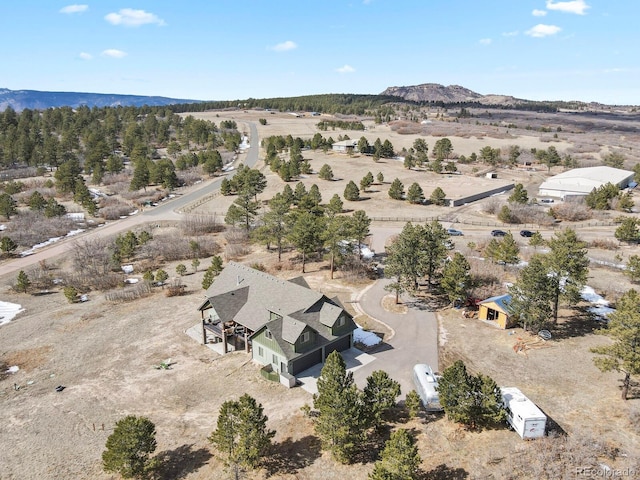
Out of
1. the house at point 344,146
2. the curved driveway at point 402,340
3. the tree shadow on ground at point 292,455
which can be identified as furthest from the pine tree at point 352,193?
the tree shadow on ground at point 292,455

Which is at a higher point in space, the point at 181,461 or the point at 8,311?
the point at 181,461

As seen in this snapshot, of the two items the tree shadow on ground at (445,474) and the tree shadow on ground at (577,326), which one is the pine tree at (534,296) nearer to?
the tree shadow on ground at (577,326)

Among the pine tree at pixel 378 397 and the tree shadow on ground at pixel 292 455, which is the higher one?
the pine tree at pixel 378 397

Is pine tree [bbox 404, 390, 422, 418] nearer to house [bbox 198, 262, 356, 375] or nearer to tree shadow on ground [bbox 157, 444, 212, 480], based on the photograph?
house [bbox 198, 262, 356, 375]

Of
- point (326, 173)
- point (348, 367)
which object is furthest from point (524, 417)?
point (326, 173)
